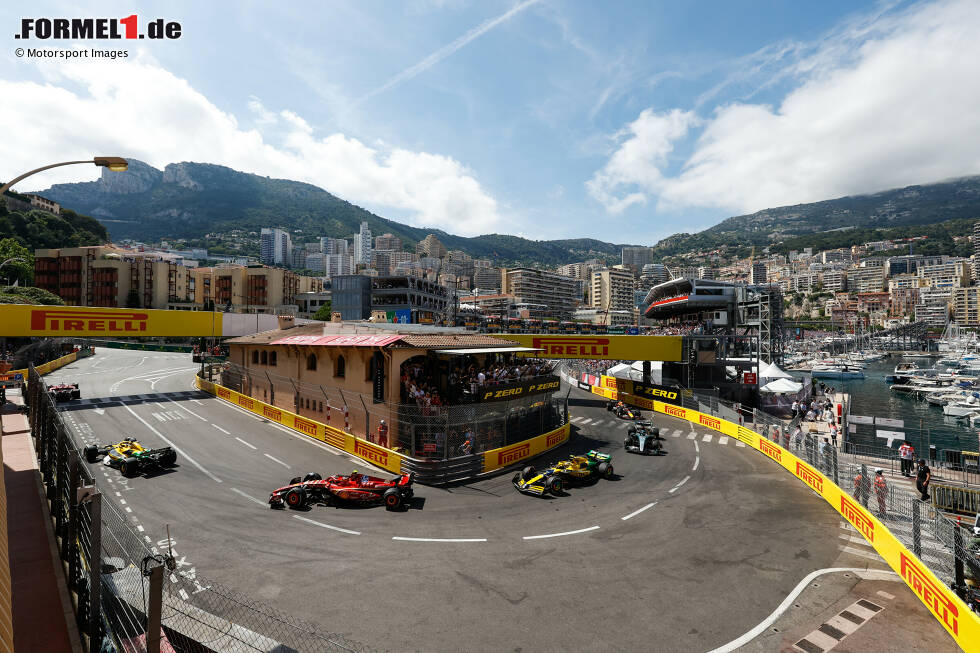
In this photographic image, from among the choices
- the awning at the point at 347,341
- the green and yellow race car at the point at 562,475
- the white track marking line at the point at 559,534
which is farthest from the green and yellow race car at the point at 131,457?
the white track marking line at the point at 559,534

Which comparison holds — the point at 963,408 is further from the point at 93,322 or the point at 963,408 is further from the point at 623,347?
the point at 93,322

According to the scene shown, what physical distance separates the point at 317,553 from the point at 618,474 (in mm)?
13301

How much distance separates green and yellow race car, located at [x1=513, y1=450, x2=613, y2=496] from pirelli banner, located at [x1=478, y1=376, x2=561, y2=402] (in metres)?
4.01

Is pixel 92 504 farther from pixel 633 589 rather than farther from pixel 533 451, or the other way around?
pixel 533 451

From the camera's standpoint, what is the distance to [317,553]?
12000 millimetres

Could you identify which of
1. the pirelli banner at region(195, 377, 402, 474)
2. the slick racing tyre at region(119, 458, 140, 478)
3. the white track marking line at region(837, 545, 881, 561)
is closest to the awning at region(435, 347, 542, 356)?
the pirelli banner at region(195, 377, 402, 474)

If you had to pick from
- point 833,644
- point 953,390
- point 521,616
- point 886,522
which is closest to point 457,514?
point 521,616

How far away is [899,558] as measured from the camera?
11258 millimetres

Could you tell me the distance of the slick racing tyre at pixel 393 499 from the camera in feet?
50.3

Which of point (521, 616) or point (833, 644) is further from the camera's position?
point (521, 616)

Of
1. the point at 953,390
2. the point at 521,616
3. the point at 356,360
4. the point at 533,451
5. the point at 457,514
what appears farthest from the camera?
the point at 953,390

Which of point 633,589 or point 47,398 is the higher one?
point 47,398

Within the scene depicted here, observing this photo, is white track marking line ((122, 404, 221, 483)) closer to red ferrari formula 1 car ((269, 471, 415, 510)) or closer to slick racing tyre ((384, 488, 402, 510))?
red ferrari formula 1 car ((269, 471, 415, 510))

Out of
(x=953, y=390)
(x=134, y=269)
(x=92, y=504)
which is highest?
(x=134, y=269)
